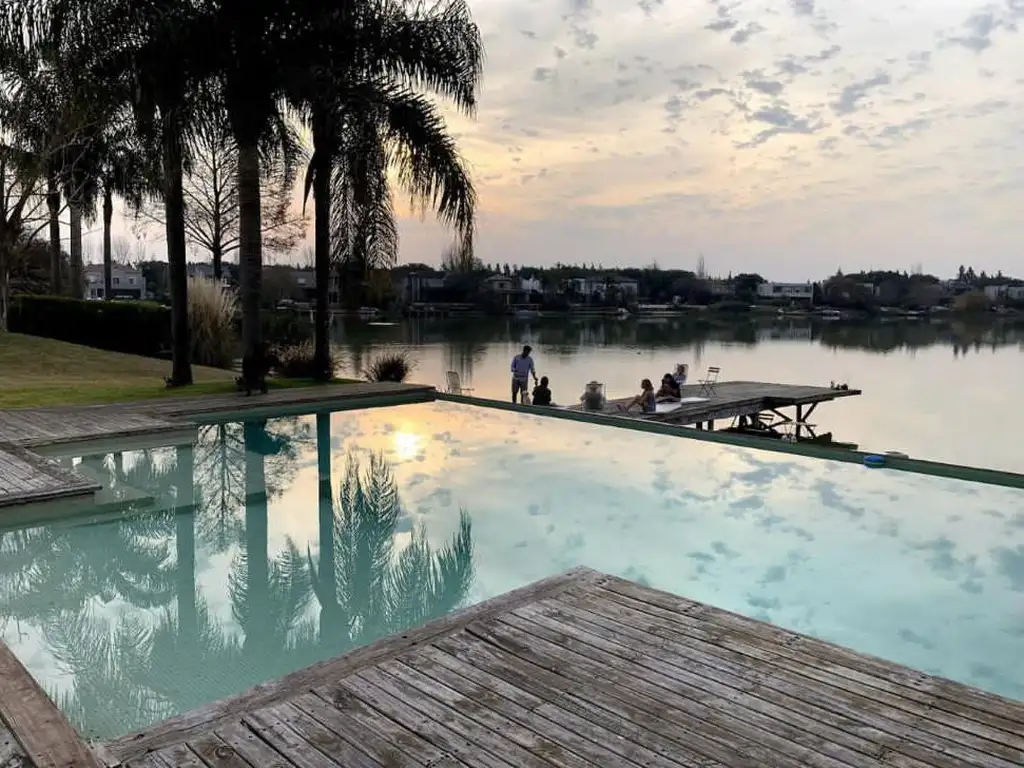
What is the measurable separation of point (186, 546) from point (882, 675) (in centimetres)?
489

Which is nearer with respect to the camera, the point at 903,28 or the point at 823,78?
the point at 903,28

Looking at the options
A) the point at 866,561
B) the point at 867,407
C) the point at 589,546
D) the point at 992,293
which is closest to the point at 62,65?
the point at 589,546

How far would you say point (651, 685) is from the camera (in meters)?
3.16

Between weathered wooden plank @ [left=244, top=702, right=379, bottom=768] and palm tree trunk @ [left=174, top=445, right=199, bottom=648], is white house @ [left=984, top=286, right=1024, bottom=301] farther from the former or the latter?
weathered wooden plank @ [left=244, top=702, right=379, bottom=768]

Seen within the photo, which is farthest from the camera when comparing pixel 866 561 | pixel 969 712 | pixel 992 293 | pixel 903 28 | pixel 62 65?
pixel 992 293

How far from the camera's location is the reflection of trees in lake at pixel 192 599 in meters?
3.79

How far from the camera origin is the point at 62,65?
10.4 meters

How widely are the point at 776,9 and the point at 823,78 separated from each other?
4.13m

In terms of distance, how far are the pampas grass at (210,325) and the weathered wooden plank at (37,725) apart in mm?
14541

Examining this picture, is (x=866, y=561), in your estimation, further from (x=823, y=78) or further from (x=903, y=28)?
(x=823, y=78)

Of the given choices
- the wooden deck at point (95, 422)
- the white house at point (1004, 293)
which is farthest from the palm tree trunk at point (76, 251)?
the white house at point (1004, 293)

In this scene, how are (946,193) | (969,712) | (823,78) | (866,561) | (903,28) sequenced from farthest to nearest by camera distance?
(946,193) < (823,78) < (903,28) < (866,561) < (969,712)

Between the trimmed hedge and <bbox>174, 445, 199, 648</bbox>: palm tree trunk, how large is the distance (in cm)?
1130

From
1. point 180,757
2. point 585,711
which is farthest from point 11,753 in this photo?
point 585,711
